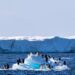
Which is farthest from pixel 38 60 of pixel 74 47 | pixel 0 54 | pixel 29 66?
pixel 0 54

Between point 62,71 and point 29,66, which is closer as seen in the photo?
point 62,71

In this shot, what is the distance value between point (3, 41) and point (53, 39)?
4.57m

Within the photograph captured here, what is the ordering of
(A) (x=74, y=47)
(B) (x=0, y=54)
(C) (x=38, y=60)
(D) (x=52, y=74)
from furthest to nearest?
(B) (x=0, y=54)
(A) (x=74, y=47)
(C) (x=38, y=60)
(D) (x=52, y=74)

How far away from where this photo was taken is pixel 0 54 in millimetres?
64688

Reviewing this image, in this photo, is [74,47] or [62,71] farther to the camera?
[74,47]

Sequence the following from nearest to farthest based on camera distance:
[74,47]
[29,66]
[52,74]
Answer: [52,74], [29,66], [74,47]

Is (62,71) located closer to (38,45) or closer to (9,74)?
(9,74)

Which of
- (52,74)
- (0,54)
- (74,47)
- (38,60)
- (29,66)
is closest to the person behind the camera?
(52,74)

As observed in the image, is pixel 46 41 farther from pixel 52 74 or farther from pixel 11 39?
pixel 52 74

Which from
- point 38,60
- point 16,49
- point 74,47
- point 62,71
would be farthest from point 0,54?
point 62,71

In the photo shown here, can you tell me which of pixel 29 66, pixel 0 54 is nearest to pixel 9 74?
pixel 29 66

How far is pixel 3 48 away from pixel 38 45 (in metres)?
3.16

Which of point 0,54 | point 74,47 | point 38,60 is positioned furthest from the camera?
point 0,54

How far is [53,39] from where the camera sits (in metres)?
60.6
